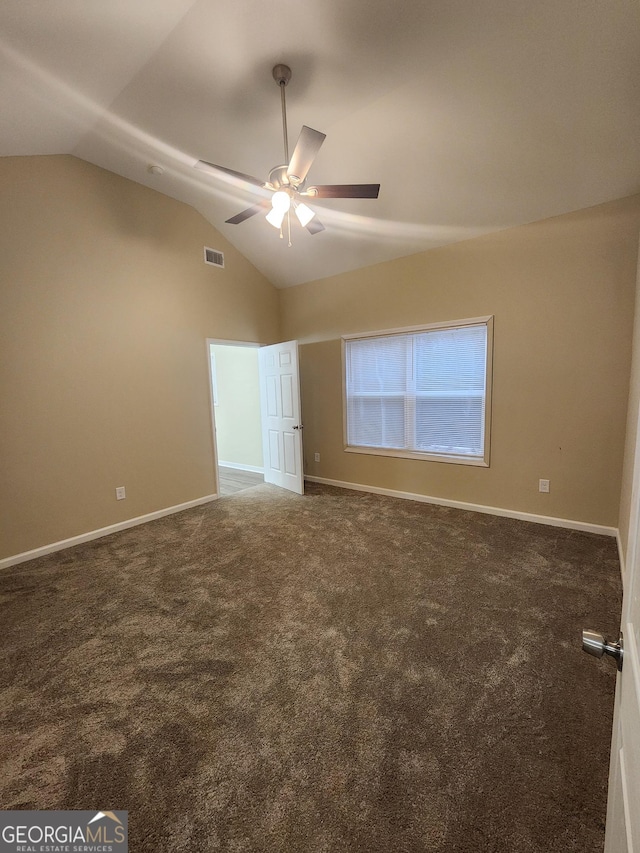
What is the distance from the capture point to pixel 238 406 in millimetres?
6207

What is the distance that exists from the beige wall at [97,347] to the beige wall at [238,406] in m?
1.52

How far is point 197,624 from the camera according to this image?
2.12m

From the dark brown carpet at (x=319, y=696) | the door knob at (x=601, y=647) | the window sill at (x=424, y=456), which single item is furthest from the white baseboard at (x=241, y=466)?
the door knob at (x=601, y=647)

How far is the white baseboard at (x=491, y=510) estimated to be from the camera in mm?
3133

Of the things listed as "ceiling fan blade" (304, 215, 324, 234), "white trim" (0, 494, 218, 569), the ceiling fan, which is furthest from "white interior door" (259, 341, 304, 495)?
the ceiling fan

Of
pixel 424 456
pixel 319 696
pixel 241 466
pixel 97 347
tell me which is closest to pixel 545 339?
pixel 424 456

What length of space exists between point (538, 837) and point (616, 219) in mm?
3823

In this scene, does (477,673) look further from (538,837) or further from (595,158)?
(595,158)

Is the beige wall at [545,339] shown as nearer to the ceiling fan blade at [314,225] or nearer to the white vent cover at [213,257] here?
the ceiling fan blade at [314,225]

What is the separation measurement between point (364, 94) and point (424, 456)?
322 centimetres

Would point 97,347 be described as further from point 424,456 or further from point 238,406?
point 424,456

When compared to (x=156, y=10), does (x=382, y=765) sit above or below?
below

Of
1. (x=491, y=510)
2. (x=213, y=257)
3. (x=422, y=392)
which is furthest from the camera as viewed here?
(x=213, y=257)

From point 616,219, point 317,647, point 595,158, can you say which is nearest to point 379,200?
point 595,158
